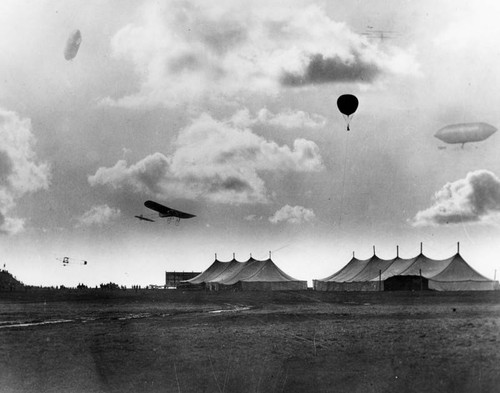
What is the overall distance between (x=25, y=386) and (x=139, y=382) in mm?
1776

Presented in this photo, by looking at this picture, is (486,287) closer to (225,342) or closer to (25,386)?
(225,342)

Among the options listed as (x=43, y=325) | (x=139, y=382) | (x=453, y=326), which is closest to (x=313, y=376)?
(x=139, y=382)

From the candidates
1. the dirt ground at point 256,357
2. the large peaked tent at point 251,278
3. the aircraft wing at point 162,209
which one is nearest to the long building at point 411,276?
the large peaked tent at point 251,278

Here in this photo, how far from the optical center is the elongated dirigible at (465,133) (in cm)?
2669

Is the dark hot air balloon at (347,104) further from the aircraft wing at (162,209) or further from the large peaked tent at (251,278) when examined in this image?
the large peaked tent at (251,278)

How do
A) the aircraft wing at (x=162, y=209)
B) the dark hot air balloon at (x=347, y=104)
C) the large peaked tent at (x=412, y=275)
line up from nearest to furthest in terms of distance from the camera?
the dark hot air balloon at (x=347, y=104) → the large peaked tent at (x=412, y=275) → the aircraft wing at (x=162, y=209)

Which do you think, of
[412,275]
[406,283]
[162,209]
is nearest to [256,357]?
[412,275]

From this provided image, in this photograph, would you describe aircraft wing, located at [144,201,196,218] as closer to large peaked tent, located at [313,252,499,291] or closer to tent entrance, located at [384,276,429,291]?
large peaked tent, located at [313,252,499,291]

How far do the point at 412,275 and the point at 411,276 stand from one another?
1.92ft

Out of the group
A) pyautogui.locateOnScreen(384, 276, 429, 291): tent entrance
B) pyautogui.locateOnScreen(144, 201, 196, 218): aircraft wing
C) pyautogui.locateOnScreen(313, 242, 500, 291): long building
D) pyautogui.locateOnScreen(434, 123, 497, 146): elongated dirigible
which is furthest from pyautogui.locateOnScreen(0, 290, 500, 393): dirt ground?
pyautogui.locateOnScreen(144, 201, 196, 218): aircraft wing

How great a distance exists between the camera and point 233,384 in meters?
10.7

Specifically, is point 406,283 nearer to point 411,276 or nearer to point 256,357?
point 411,276

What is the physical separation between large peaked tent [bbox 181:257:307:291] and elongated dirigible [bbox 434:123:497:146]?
40.8 meters

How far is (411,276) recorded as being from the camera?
193 ft
